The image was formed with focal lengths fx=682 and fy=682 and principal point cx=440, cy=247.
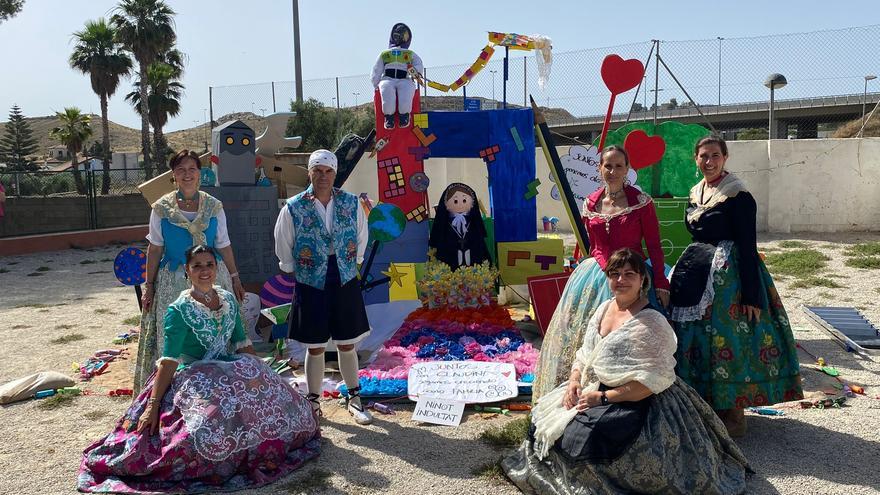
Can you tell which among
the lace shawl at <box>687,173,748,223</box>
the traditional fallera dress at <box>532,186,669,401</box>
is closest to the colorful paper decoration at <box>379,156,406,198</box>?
the traditional fallera dress at <box>532,186,669,401</box>

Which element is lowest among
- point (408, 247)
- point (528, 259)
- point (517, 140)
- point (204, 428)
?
point (204, 428)

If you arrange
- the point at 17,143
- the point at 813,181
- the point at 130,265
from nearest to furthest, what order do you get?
the point at 130,265 → the point at 813,181 → the point at 17,143

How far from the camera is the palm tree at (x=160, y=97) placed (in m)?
26.7

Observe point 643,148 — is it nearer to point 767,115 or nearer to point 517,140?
point 517,140

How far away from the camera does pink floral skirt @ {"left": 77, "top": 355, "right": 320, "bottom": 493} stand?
10.4 feet

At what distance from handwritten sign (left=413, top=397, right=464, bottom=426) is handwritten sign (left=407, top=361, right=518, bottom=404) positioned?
0.22 ft

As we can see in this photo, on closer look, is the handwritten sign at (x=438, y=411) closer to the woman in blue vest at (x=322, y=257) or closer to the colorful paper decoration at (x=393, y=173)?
the woman in blue vest at (x=322, y=257)

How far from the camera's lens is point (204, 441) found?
10.4 feet

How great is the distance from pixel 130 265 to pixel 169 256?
1.58 m

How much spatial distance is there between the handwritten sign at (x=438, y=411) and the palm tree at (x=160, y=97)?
24.7 metres

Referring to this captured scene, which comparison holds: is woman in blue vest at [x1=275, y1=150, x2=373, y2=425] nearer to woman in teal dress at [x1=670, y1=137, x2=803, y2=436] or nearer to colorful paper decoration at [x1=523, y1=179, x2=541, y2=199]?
woman in teal dress at [x1=670, y1=137, x2=803, y2=436]

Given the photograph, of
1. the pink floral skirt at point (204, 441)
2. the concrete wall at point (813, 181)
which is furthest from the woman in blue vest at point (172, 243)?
the concrete wall at point (813, 181)

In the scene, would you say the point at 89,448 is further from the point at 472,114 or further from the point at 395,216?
the point at 472,114

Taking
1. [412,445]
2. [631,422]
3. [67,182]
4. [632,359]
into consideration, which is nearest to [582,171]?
[412,445]
